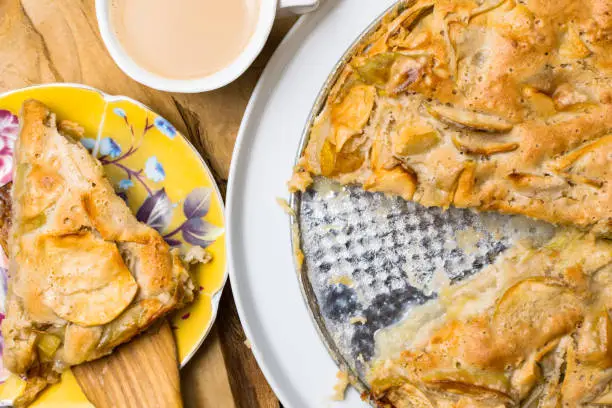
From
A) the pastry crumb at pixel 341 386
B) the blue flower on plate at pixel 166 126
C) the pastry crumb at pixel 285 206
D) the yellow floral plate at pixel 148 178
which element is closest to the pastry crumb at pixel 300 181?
the pastry crumb at pixel 285 206

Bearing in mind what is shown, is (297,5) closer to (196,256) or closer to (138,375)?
(196,256)

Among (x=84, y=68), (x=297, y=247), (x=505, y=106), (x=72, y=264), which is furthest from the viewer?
(x=84, y=68)

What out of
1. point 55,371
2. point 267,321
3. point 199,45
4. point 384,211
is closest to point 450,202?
point 384,211

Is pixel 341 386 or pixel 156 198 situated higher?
pixel 156 198

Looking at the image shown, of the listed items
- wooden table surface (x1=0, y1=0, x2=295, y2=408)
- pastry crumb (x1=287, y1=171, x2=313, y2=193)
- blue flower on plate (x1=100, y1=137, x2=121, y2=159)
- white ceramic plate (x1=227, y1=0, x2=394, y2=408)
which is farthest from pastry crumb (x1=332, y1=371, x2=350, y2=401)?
blue flower on plate (x1=100, y1=137, x2=121, y2=159)

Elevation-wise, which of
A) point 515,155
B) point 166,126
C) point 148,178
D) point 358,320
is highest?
point 515,155

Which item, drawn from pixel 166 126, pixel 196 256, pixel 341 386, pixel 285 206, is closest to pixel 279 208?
pixel 285 206

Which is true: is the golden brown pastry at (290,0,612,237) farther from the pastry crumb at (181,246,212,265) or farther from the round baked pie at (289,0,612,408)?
the pastry crumb at (181,246,212,265)

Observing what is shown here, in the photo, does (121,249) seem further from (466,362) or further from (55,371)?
(466,362)
